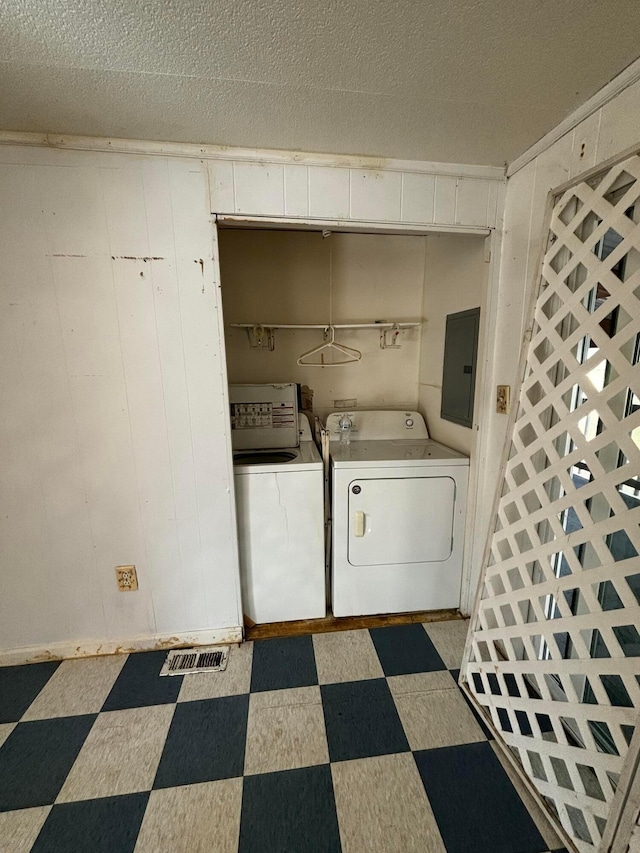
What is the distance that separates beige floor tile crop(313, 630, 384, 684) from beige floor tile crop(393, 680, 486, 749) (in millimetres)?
184

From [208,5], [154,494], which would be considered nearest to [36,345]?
[154,494]

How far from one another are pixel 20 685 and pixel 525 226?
3107 millimetres

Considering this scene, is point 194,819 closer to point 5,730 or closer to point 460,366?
point 5,730

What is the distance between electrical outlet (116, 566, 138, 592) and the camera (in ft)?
5.55

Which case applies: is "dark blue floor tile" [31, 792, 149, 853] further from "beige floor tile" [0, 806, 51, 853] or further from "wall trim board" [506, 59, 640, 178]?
"wall trim board" [506, 59, 640, 178]

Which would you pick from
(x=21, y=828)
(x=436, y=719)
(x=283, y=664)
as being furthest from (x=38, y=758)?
(x=436, y=719)

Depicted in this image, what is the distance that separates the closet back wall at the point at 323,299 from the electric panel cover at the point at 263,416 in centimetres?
28

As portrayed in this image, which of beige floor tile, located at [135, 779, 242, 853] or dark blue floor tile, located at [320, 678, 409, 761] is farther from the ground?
beige floor tile, located at [135, 779, 242, 853]

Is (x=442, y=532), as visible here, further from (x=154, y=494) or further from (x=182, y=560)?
(x=154, y=494)

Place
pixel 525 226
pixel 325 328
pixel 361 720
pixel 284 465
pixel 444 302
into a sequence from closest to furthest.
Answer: pixel 361 720
pixel 525 226
pixel 284 465
pixel 444 302
pixel 325 328

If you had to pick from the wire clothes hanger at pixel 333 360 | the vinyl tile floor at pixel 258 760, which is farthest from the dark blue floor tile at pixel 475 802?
the wire clothes hanger at pixel 333 360

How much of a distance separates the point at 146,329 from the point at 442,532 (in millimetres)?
1851

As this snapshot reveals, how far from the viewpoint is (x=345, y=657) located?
172 centimetres

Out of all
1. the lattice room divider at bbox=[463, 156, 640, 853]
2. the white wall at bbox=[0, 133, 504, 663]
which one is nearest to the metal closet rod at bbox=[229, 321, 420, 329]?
the white wall at bbox=[0, 133, 504, 663]
